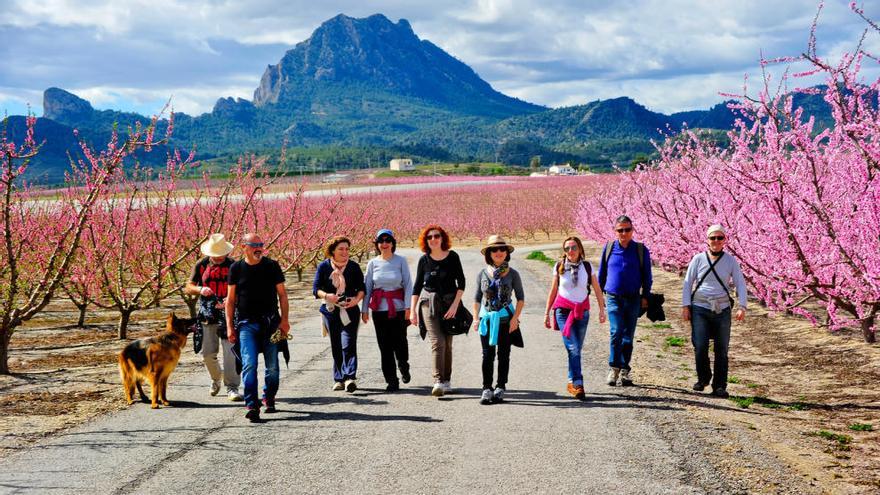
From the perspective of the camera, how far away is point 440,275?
8.16 meters

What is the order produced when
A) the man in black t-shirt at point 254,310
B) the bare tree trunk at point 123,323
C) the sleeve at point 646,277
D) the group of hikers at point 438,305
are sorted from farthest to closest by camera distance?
the bare tree trunk at point 123,323 < the sleeve at point 646,277 < the group of hikers at point 438,305 < the man in black t-shirt at point 254,310

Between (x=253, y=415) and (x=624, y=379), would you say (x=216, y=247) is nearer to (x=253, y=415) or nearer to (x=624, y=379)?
(x=253, y=415)

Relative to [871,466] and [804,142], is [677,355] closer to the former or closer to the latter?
[804,142]

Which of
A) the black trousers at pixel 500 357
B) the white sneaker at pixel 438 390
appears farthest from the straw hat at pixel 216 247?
the black trousers at pixel 500 357

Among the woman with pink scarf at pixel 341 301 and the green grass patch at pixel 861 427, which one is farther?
the woman with pink scarf at pixel 341 301

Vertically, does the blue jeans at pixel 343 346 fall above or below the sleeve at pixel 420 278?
below

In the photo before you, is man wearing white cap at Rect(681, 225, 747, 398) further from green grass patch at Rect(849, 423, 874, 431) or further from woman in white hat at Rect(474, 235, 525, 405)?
woman in white hat at Rect(474, 235, 525, 405)

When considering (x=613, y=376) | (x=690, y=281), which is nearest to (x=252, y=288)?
(x=613, y=376)

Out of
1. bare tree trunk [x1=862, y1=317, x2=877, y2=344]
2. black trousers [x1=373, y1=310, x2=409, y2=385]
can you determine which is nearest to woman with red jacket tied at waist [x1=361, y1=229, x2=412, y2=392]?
black trousers [x1=373, y1=310, x2=409, y2=385]

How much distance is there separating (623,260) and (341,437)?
3.88 m

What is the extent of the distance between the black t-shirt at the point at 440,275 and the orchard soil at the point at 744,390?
256 centimetres

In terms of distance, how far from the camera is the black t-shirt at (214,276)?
26.4 feet

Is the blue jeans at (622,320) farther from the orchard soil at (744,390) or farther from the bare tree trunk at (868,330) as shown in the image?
the bare tree trunk at (868,330)

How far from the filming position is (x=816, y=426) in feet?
23.6
